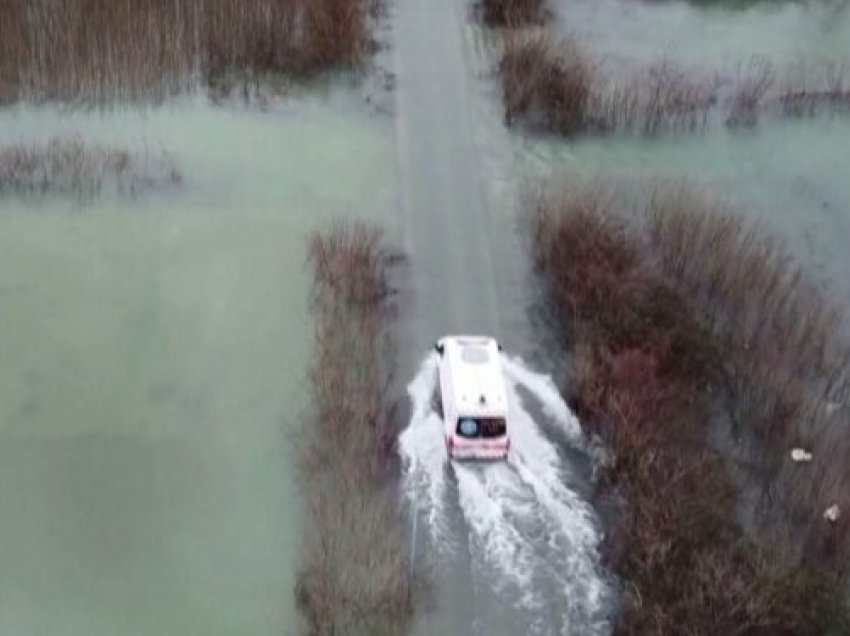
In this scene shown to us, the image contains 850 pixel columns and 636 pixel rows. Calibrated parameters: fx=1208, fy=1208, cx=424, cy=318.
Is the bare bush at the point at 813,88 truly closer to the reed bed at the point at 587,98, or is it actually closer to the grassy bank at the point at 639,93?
the grassy bank at the point at 639,93

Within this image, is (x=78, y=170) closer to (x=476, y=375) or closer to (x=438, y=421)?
(x=438, y=421)

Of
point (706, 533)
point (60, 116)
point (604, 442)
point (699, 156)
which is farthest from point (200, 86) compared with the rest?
point (706, 533)

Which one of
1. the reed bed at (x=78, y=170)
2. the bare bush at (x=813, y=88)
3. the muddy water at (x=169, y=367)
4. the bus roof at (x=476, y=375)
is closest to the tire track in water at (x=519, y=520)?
the bus roof at (x=476, y=375)

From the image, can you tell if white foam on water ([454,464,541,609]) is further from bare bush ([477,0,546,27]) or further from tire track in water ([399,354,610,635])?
bare bush ([477,0,546,27])

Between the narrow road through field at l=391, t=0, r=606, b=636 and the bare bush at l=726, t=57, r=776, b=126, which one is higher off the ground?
the bare bush at l=726, t=57, r=776, b=126

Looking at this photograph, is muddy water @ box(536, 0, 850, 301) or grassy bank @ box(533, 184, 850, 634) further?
muddy water @ box(536, 0, 850, 301)

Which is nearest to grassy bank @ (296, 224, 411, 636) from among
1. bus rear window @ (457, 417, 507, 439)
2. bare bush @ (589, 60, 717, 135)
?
bus rear window @ (457, 417, 507, 439)

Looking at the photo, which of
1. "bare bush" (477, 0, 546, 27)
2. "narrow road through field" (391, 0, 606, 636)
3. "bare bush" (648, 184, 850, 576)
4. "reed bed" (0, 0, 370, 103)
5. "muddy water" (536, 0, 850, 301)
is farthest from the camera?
"bare bush" (477, 0, 546, 27)

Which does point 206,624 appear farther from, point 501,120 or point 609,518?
point 501,120
